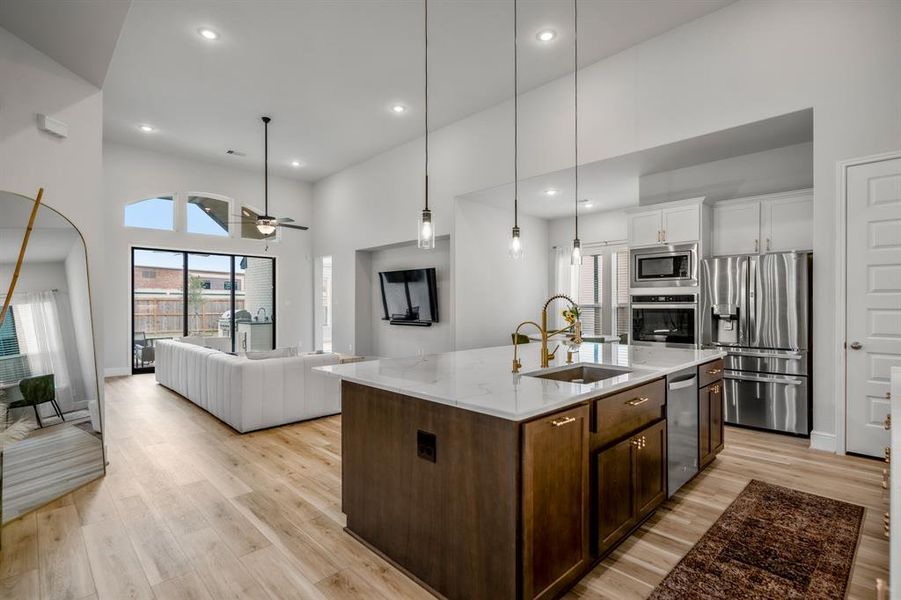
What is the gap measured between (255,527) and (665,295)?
4.57 m

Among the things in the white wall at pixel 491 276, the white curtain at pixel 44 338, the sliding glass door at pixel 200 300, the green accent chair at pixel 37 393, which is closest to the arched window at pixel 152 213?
the sliding glass door at pixel 200 300

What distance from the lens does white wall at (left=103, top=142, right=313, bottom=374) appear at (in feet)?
24.8

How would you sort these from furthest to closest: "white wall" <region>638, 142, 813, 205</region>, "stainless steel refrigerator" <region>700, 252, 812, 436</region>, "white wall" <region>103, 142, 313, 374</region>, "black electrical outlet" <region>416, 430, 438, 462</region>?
"white wall" <region>103, 142, 313, 374</region>
"white wall" <region>638, 142, 813, 205</region>
"stainless steel refrigerator" <region>700, 252, 812, 436</region>
"black electrical outlet" <region>416, 430, 438, 462</region>

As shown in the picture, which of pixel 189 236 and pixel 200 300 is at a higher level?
pixel 189 236

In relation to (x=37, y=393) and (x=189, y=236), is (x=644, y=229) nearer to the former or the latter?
(x=37, y=393)

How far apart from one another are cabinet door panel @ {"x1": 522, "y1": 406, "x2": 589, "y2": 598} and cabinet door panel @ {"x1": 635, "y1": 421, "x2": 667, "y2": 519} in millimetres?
541

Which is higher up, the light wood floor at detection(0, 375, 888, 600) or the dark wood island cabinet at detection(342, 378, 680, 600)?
the dark wood island cabinet at detection(342, 378, 680, 600)

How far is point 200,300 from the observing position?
8.71 m

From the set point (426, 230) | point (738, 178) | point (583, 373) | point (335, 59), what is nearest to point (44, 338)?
point (426, 230)

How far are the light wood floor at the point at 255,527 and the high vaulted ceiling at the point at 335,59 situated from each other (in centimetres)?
399

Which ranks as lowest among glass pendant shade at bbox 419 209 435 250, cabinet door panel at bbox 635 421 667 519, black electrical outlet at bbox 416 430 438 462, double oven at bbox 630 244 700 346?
cabinet door panel at bbox 635 421 667 519

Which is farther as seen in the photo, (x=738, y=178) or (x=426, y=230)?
(x=738, y=178)

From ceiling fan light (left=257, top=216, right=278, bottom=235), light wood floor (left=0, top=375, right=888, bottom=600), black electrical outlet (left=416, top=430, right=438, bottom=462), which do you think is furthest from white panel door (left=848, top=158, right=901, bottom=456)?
ceiling fan light (left=257, top=216, right=278, bottom=235)

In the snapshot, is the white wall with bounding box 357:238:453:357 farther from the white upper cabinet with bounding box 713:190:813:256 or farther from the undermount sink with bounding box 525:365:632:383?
the undermount sink with bounding box 525:365:632:383
